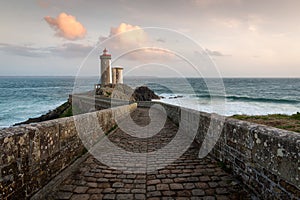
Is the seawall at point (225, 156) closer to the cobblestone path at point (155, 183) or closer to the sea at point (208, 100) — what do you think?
the cobblestone path at point (155, 183)

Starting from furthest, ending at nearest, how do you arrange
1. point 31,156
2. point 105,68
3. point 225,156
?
point 105,68
point 225,156
point 31,156

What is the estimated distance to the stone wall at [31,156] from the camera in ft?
8.44

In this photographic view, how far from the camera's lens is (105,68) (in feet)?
119

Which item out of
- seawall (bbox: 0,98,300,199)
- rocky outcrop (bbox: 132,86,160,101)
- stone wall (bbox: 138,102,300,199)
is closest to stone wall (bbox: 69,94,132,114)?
seawall (bbox: 0,98,300,199)

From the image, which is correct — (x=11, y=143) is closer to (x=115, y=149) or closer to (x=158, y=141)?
(x=115, y=149)

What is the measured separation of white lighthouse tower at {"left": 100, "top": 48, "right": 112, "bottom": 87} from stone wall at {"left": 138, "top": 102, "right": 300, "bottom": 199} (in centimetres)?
3316

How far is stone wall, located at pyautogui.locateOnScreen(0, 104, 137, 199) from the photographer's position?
2.57m

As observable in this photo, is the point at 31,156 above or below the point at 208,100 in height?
above

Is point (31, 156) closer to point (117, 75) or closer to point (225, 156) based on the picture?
point (225, 156)

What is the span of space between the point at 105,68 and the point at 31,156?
34278 millimetres

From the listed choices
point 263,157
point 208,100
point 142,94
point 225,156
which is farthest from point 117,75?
point 263,157

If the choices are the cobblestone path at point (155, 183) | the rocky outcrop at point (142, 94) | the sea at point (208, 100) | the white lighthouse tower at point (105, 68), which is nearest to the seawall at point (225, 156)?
the cobblestone path at point (155, 183)

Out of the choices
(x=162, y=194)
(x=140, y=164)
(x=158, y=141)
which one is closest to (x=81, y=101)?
(x=158, y=141)

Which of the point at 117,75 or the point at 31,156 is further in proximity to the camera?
the point at 117,75
